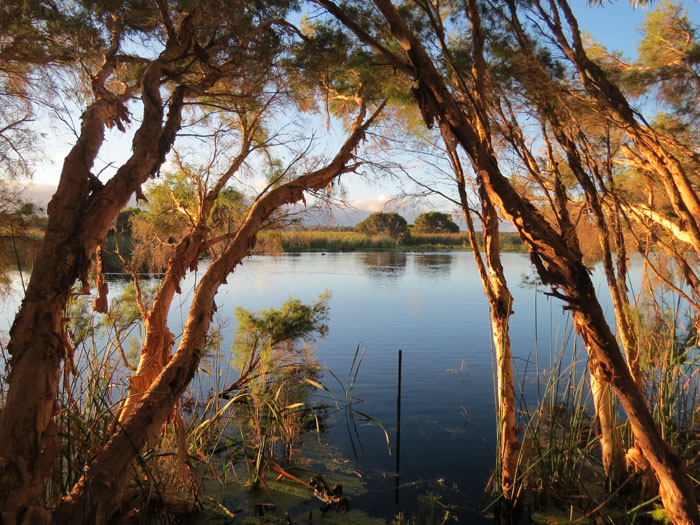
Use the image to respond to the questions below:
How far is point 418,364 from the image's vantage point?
7523 mm

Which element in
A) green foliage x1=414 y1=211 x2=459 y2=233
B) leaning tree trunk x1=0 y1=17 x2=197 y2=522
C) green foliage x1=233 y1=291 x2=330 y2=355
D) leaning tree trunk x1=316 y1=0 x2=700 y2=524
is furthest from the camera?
green foliage x1=414 y1=211 x2=459 y2=233

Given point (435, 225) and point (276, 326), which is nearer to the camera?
point (276, 326)

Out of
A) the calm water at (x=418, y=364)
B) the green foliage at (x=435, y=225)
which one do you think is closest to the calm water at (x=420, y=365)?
the calm water at (x=418, y=364)

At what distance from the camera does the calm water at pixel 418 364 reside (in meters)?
3.97

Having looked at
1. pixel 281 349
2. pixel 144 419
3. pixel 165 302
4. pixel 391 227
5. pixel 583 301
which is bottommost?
pixel 281 349

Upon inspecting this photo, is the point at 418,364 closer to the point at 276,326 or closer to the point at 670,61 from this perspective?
the point at 276,326

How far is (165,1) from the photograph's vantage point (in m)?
2.84

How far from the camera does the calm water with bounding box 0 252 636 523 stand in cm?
397

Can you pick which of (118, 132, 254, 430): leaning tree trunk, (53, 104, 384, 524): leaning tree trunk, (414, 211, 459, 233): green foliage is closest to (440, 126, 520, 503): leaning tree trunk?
(53, 104, 384, 524): leaning tree trunk

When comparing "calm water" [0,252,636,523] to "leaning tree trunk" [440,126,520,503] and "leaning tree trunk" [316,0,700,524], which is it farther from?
"leaning tree trunk" [316,0,700,524]

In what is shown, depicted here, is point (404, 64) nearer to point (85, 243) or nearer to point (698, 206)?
point (85, 243)

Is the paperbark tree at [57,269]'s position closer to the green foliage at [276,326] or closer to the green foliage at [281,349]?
the green foliage at [281,349]

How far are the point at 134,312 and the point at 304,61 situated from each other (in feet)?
10.4

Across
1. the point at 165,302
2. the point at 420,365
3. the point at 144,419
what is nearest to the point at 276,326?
the point at 165,302
